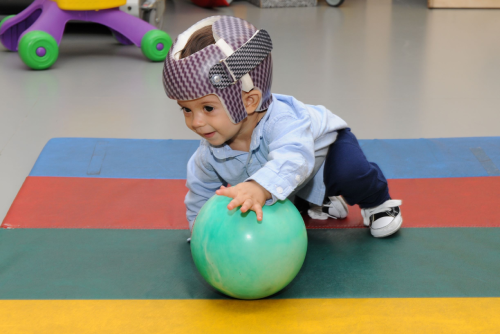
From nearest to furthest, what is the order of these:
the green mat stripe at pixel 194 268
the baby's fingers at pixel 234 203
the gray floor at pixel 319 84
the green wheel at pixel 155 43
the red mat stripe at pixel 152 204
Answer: the baby's fingers at pixel 234 203
the green mat stripe at pixel 194 268
the red mat stripe at pixel 152 204
the gray floor at pixel 319 84
the green wheel at pixel 155 43

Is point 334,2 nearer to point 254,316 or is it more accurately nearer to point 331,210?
point 331,210

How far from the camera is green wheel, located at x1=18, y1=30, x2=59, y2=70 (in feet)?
12.3

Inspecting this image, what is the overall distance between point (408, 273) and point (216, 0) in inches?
211

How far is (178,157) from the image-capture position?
244 cm

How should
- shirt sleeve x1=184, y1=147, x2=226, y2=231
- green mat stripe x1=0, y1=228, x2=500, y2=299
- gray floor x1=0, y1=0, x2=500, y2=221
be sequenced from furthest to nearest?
gray floor x1=0, y1=0, x2=500, y2=221 → shirt sleeve x1=184, y1=147, x2=226, y2=231 → green mat stripe x1=0, y1=228, x2=500, y2=299

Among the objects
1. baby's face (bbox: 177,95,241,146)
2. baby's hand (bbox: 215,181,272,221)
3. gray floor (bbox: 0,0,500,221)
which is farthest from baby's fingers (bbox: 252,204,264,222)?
gray floor (bbox: 0,0,500,221)

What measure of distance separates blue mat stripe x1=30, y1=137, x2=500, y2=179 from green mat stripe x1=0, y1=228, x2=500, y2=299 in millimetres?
449

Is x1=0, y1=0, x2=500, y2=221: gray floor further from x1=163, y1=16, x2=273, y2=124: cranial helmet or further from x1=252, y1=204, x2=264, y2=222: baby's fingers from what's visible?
x1=252, y1=204, x2=264, y2=222: baby's fingers

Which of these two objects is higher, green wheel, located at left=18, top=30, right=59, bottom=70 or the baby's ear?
the baby's ear

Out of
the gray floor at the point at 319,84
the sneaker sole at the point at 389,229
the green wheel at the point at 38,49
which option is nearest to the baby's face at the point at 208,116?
the sneaker sole at the point at 389,229

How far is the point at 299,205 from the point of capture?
2021 mm

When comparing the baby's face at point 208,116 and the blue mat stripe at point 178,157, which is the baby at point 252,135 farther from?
the blue mat stripe at point 178,157

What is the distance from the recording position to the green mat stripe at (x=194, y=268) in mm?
1562

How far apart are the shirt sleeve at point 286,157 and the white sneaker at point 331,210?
1.43ft
